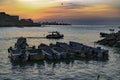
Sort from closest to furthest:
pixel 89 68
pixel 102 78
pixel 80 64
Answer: pixel 102 78
pixel 89 68
pixel 80 64

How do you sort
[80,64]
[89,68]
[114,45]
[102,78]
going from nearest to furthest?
[102,78], [89,68], [80,64], [114,45]

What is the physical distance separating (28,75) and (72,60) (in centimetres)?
1251

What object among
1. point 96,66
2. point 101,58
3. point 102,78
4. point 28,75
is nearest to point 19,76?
point 28,75

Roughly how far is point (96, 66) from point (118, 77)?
7.63 metres

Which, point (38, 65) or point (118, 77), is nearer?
point (118, 77)

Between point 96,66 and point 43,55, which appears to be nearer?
point 96,66

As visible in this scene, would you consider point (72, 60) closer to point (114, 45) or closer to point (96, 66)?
point (96, 66)

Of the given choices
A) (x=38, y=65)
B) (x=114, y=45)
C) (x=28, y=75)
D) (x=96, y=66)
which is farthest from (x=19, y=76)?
(x=114, y=45)

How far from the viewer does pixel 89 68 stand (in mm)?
40906

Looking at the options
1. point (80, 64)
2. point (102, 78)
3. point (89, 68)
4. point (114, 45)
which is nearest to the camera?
point (102, 78)

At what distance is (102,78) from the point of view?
34.2 m

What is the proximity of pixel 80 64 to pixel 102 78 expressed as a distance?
31.5 feet

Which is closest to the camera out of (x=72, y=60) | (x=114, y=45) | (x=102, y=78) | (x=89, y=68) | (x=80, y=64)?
(x=102, y=78)

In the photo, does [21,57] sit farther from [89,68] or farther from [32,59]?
[89,68]
